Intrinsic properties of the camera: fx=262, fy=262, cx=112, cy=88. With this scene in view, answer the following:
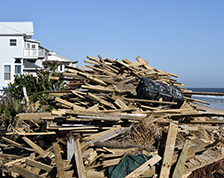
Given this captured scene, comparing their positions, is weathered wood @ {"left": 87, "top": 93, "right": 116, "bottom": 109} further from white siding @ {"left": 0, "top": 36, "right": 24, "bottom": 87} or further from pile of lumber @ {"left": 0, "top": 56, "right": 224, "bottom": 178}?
white siding @ {"left": 0, "top": 36, "right": 24, "bottom": 87}

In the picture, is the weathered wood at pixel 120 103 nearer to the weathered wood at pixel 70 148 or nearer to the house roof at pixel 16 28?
the weathered wood at pixel 70 148

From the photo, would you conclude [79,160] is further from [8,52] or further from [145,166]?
[8,52]

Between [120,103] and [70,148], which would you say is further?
[120,103]

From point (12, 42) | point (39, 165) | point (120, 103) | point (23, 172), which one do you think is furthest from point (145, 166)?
point (12, 42)

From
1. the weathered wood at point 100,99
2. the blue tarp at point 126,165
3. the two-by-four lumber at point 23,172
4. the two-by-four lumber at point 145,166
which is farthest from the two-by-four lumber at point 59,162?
the weathered wood at point 100,99

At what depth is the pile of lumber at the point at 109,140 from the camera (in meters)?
6.62

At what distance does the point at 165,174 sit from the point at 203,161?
50.3 inches

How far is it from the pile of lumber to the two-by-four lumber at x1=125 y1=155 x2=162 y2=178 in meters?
Result: 0.02

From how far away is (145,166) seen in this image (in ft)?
20.9

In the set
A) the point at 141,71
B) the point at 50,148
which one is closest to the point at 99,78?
the point at 141,71

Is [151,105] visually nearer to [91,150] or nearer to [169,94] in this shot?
[169,94]

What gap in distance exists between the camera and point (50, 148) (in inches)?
293

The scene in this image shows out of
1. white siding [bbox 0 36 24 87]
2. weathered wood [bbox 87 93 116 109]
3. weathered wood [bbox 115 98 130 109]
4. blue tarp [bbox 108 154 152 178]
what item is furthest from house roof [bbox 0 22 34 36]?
blue tarp [bbox 108 154 152 178]

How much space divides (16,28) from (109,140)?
26680 millimetres
